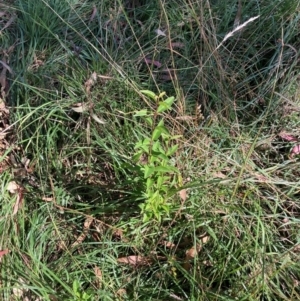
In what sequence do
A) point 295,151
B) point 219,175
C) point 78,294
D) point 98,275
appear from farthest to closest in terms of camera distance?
point 295,151 < point 219,175 < point 98,275 < point 78,294

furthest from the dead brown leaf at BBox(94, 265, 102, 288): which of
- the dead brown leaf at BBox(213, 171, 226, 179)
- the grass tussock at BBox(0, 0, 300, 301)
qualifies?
the dead brown leaf at BBox(213, 171, 226, 179)

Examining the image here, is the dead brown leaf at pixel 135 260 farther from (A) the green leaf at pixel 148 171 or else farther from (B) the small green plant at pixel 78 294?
(A) the green leaf at pixel 148 171

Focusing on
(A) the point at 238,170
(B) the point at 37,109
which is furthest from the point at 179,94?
(B) the point at 37,109

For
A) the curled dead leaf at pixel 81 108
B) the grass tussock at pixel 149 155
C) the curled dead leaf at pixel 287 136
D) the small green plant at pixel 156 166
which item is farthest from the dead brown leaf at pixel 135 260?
the curled dead leaf at pixel 287 136

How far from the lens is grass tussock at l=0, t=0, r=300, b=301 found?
182 cm

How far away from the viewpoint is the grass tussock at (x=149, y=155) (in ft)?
5.96

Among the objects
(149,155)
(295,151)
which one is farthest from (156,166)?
(295,151)

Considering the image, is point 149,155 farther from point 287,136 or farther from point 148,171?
point 287,136

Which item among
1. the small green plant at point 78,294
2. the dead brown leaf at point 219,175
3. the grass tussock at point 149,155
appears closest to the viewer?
the small green plant at point 78,294

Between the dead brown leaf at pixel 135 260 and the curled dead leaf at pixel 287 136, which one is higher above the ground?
the curled dead leaf at pixel 287 136

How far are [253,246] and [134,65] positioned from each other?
0.97m

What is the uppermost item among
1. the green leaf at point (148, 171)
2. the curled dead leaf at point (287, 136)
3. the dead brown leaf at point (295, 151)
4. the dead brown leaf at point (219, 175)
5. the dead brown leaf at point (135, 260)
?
the green leaf at point (148, 171)

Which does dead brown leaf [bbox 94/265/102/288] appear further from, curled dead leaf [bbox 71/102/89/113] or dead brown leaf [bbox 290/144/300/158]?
dead brown leaf [bbox 290/144/300/158]

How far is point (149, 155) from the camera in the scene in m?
1.75
